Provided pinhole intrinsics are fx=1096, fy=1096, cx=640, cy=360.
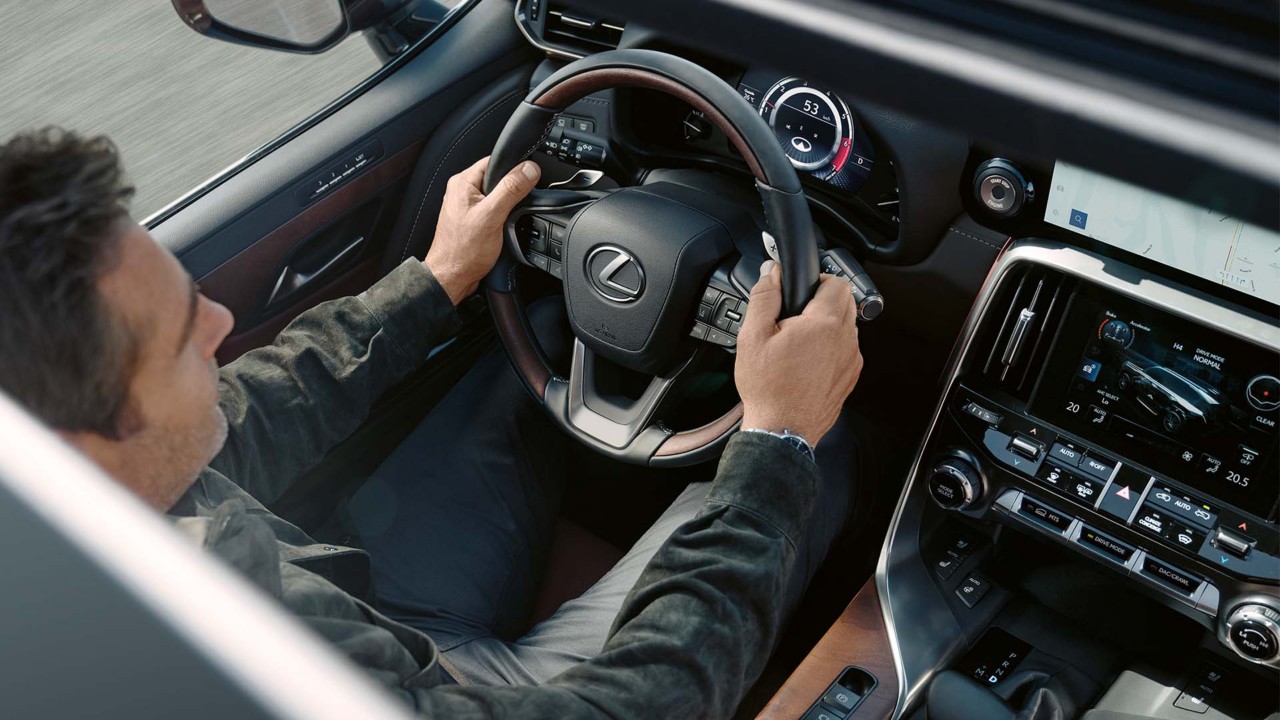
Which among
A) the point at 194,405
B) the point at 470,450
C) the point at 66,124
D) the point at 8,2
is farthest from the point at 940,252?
the point at 8,2

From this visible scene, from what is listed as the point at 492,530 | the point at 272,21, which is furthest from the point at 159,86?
the point at 492,530

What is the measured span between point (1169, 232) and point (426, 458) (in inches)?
45.8

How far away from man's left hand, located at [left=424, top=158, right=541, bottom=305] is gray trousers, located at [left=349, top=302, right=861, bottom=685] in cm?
27

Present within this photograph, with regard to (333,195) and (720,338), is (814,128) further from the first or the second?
(333,195)

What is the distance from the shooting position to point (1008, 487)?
159cm

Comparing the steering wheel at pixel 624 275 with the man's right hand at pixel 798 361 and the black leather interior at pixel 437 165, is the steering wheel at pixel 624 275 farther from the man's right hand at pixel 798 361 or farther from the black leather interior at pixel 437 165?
the black leather interior at pixel 437 165

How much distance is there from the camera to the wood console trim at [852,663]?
60.2 inches

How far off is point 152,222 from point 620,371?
2.65ft

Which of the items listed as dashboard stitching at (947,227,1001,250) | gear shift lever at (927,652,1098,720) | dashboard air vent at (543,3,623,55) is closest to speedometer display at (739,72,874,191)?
dashboard stitching at (947,227,1001,250)

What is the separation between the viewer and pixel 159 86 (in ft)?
9.39

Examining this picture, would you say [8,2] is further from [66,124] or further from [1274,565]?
[1274,565]

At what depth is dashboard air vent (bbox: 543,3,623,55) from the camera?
6.62ft

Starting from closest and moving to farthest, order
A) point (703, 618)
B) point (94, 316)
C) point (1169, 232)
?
point (94, 316), point (703, 618), point (1169, 232)

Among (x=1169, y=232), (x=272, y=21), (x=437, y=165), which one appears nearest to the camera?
(x=1169, y=232)
